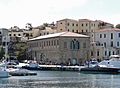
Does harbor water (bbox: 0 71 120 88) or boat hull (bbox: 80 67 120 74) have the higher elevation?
boat hull (bbox: 80 67 120 74)

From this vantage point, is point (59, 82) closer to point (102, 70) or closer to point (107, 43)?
point (102, 70)

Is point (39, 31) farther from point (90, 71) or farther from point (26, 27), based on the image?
point (90, 71)

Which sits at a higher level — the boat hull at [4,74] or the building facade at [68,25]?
the building facade at [68,25]

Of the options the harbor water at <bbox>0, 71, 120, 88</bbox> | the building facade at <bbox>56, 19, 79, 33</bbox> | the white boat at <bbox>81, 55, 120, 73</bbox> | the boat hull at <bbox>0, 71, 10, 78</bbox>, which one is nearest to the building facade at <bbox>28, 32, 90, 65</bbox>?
the building facade at <bbox>56, 19, 79, 33</bbox>

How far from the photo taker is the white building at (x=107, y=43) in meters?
124

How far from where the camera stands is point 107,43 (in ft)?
416

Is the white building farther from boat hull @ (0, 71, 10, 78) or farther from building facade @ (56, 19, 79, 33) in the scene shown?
boat hull @ (0, 71, 10, 78)

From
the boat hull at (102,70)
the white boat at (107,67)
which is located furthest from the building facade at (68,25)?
the boat hull at (102,70)

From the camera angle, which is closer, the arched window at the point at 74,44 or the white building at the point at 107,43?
the arched window at the point at 74,44

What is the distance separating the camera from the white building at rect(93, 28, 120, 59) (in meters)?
124

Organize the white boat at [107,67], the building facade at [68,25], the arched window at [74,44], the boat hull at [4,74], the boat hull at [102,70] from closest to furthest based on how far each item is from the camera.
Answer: the boat hull at [4,74]
the boat hull at [102,70]
the white boat at [107,67]
the arched window at [74,44]
the building facade at [68,25]

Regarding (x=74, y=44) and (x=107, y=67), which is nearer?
(x=107, y=67)

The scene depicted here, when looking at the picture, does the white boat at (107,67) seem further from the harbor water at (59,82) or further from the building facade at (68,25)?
the building facade at (68,25)

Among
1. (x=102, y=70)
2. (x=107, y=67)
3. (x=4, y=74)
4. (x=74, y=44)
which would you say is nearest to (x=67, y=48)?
(x=74, y=44)
